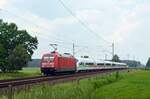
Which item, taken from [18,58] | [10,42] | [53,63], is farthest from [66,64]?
[10,42]

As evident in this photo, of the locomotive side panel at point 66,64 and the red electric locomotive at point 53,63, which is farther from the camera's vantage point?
the locomotive side panel at point 66,64

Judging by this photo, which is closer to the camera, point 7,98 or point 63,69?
point 7,98

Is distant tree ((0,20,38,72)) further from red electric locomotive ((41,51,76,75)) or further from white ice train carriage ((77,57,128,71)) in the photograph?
red electric locomotive ((41,51,76,75))

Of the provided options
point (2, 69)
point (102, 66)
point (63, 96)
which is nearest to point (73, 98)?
point (63, 96)

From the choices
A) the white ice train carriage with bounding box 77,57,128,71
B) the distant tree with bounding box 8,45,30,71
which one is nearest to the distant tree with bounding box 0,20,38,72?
the distant tree with bounding box 8,45,30,71

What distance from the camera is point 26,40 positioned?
84938 mm

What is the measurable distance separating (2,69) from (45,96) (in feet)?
178

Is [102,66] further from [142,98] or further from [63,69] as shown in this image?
[142,98]

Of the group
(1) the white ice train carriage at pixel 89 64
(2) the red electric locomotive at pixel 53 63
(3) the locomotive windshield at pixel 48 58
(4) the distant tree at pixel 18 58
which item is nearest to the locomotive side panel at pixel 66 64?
(2) the red electric locomotive at pixel 53 63

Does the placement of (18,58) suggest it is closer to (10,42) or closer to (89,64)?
(10,42)

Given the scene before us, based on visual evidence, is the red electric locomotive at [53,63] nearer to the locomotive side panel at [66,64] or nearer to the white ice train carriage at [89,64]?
the locomotive side panel at [66,64]

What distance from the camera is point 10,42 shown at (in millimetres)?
81500

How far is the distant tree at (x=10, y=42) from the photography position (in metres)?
74.0

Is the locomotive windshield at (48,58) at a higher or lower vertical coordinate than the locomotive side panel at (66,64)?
higher
